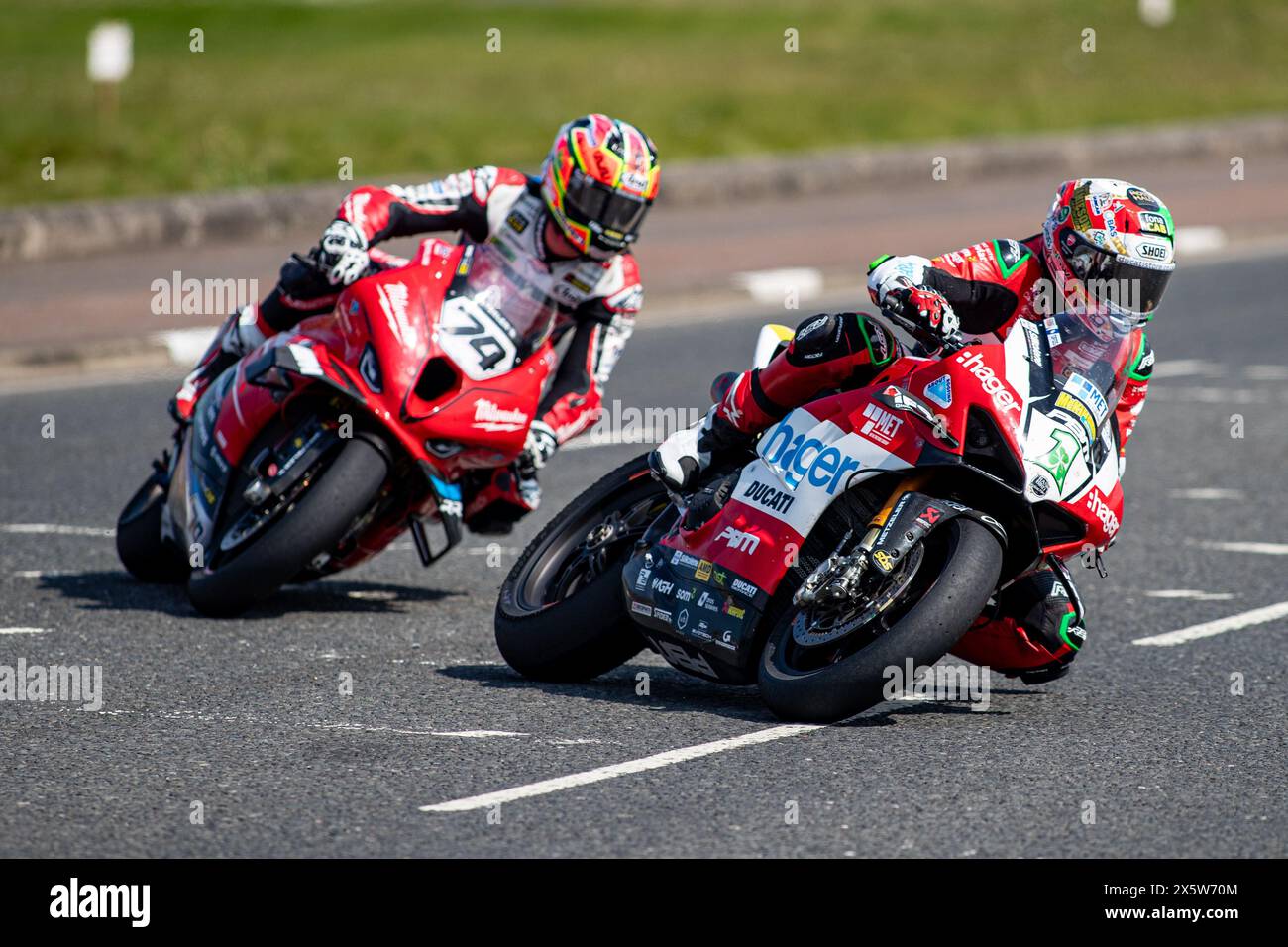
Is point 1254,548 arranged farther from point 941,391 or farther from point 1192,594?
point 941,391

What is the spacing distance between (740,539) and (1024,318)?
1.07m

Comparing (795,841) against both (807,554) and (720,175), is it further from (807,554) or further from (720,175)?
(720,175)

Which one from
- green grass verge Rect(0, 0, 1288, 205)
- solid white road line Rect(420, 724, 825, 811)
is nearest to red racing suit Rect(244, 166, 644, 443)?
solid white road line Rect(420, 724, 825, 811)

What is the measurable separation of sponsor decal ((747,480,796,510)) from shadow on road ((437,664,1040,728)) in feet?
1.36

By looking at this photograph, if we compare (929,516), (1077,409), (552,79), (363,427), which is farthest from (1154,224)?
(552,79)

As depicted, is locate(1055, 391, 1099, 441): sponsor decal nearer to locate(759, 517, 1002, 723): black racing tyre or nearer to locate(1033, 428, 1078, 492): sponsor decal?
locate(1033, 428, 1078, 492): sponsor decal

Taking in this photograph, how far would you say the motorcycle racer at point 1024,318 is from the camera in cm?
613

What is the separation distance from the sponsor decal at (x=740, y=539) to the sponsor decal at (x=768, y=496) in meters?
0.10

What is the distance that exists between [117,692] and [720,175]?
17.1 m

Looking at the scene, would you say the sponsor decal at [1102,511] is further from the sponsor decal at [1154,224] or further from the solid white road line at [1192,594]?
the solid white road line at [1192,594]

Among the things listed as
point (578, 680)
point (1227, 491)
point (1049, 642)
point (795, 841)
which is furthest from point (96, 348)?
point (795, 841)

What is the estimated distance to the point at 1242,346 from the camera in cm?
1577

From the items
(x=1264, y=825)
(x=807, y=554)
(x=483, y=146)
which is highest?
(x=483, y=146)
